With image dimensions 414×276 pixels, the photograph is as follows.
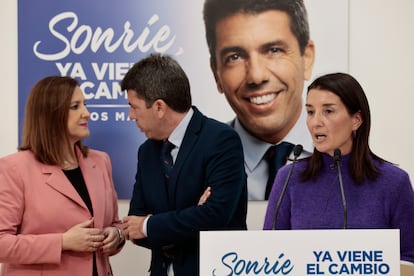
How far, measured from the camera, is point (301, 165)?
2.44 m

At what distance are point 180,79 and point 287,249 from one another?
158 centimetres

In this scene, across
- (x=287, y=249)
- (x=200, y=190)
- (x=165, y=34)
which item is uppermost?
(x=165, y=34)

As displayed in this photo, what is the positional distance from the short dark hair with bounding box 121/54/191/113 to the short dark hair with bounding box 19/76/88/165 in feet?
1.39

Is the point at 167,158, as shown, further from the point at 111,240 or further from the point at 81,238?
the point at 81,238

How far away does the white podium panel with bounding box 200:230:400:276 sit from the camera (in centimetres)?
162

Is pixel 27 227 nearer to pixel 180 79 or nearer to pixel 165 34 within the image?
pixel 180 79

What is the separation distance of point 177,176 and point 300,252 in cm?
119

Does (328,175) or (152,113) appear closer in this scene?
(328,175)

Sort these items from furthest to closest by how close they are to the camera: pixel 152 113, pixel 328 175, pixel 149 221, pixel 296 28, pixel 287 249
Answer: pixel 296 28
pixel 152 113
pixel 149 221
pixel 328 175
pixel 287 249

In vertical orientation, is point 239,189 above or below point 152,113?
below

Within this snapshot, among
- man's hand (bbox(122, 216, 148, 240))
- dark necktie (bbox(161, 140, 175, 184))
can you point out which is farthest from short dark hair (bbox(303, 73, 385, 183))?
man's hand (bbox(122, 216, 148, 240))

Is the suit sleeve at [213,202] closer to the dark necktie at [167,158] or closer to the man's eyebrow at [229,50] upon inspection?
the dark necktie at [167,158]

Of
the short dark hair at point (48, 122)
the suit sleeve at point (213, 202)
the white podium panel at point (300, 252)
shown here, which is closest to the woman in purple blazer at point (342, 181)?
the suit sleeve at point (213, 202)

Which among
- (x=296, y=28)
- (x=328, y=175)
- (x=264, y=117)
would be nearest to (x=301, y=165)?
(x=328, y=175)
